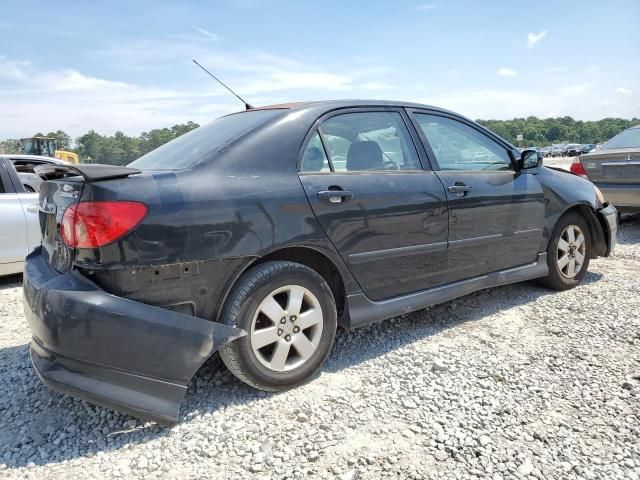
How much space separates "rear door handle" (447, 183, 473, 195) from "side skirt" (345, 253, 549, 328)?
649mm

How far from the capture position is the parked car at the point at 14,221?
15.7 feet

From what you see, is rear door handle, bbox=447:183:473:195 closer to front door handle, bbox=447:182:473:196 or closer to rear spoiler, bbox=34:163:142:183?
front door handle, bbox=447:182:473:196

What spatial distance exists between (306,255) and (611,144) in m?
6.41

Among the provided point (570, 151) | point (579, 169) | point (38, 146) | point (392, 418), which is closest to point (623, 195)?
point (579, 169)

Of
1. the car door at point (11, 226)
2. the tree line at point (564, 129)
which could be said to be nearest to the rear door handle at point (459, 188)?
the car door at point (11, 226)

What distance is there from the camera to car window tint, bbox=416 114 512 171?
3387 millimetres

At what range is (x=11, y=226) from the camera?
480cm

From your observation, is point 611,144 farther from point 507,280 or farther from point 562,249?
point 507,280

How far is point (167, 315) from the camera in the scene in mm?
2182

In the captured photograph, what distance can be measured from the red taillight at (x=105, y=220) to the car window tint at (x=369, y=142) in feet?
3.93

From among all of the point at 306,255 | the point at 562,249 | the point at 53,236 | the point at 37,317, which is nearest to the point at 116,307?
the point at 37,317

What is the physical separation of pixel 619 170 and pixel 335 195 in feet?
18.1

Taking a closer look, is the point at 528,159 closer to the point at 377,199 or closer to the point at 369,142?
the point at 369,142

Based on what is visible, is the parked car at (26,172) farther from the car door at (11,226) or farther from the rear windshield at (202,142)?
the rear windshield at (202,142)
